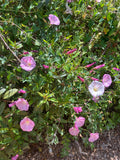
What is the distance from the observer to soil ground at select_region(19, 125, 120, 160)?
1913mm

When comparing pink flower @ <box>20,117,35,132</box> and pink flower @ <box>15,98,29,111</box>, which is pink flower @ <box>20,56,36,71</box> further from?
pink flower @ <box>20,117,35,132</box>

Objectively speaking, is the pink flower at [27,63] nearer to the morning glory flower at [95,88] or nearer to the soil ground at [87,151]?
the morning glory flower at [95,88]

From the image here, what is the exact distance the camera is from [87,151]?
2033 mm

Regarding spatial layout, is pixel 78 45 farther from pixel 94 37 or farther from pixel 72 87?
pixel 72 87

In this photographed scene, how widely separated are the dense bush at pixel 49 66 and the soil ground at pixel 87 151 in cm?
14

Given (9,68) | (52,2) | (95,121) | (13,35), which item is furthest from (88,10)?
(95,121)

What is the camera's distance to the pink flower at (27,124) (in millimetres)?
1532

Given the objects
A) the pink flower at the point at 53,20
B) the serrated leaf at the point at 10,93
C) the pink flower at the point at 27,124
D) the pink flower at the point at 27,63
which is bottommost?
the pink flower at the point at 27,124

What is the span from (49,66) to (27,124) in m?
0.48

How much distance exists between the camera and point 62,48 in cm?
173

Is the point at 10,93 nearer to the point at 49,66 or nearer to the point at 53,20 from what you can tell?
the point at 49,66

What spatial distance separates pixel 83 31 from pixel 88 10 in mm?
211

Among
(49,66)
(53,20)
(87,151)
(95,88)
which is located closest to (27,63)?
(49,66)

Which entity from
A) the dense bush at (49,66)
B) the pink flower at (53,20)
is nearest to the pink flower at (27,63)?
the dense bush at (49,66)
